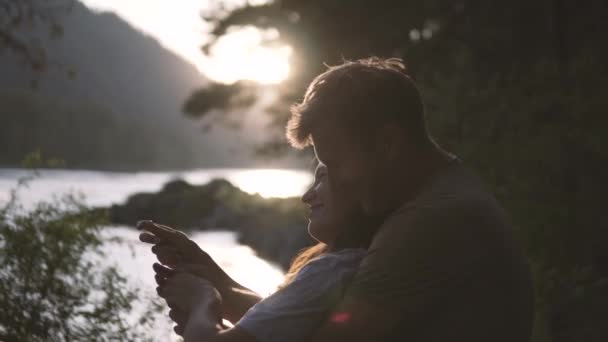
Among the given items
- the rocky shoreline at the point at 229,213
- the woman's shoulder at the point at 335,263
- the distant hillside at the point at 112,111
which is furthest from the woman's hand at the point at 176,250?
the distant hillside at the point at 112,111

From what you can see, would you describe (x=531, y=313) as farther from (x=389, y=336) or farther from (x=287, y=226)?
(x=287, y=226)

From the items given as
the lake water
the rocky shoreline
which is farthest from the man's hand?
the rocky shoreline

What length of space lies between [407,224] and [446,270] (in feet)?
0.45

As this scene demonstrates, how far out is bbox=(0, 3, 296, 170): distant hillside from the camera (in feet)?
210

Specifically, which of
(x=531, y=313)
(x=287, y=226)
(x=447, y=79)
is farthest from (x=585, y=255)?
(x=287, y=226)

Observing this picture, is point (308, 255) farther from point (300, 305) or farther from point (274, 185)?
point (274, 185)

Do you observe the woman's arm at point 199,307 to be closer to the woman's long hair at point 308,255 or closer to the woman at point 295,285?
the woman at point 295,285

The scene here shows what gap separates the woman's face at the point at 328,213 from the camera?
160cm

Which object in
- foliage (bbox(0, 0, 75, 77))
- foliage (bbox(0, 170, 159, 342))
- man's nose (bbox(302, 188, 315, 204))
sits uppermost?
foliage (bbox(0, 0, 75, 77))

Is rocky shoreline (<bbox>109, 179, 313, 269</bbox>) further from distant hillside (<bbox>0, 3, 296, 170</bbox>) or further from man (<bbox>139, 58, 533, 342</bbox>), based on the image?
distant hillside (<bbox>0, 3, 296, 170</bbox>)

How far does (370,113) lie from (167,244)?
763 millimetres

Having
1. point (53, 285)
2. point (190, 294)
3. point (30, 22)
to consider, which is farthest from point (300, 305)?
point (30, 22)

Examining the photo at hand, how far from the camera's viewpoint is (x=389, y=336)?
1.42 meters

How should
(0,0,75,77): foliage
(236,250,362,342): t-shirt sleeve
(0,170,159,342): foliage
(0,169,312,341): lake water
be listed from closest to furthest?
→ (236,250,362,342): t-shirt sleeve, (0,170,159,342): foliage, (0,169,312,341): lake water, (0,0,75,77): foliage
